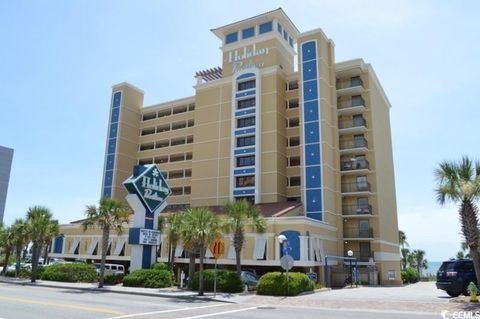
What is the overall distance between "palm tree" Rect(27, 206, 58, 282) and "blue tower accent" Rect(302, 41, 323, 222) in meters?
26.5

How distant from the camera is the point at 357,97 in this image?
52750mm

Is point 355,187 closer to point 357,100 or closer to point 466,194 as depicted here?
point 357,100

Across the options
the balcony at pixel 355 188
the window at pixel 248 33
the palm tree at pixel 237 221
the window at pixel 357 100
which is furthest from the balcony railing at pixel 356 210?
the window at pixel 248 33

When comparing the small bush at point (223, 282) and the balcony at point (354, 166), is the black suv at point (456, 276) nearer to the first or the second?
the small bush at point (223, 282)

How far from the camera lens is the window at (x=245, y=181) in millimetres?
50250

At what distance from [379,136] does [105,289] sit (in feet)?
132

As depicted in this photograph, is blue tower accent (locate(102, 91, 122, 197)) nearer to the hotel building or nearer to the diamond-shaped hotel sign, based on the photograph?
the hotel building

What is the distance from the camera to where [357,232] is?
48.2 meters

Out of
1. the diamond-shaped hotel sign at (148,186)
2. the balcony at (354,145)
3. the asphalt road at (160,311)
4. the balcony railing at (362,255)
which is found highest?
the balcony at (354,145)

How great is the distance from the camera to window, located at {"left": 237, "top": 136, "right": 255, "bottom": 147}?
51.8 meters

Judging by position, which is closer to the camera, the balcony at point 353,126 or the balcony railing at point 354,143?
the balcony railing at point 354,143

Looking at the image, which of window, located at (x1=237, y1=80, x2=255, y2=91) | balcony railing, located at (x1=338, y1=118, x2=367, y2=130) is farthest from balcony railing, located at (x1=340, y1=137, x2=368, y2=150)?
window, located at (x1=237, y1=80, x2=255, y2=91)

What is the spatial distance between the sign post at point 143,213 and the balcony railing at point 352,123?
27.8m

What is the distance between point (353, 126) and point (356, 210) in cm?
1095
